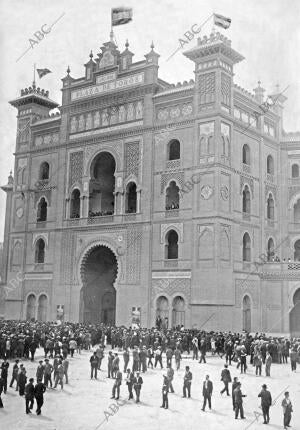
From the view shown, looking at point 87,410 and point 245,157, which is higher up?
point 245,157

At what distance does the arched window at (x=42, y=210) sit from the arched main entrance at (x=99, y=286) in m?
5.32

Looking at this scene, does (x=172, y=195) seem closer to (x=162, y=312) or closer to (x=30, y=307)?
(x=162, y=312)

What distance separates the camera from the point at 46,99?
41844 mm

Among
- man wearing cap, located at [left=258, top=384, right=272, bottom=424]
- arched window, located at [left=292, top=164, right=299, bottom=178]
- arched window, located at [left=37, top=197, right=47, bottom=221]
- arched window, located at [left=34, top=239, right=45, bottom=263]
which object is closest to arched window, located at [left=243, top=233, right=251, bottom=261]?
arched window, located at [left=292, top=164, right=299, bottom=178]

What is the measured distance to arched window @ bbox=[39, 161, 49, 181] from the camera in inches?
1597

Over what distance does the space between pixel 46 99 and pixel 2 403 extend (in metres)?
30.0

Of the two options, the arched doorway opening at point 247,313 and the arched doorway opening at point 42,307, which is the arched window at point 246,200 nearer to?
the arched doorway opening at point 247,313

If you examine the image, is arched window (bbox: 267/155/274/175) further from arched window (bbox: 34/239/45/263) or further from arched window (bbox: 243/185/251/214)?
arched window (bbox: 34/239/45/263)

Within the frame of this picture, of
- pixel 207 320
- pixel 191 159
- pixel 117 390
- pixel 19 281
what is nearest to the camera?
pixel 117 390

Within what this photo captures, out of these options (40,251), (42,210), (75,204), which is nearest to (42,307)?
(40,251)

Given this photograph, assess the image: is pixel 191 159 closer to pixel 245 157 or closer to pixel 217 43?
pixel 245 157

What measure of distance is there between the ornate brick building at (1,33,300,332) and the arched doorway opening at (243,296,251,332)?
9cm

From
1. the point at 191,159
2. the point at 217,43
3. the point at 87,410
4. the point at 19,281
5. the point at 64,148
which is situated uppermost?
the point at 217,43

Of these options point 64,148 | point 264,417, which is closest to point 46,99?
point 64,148
